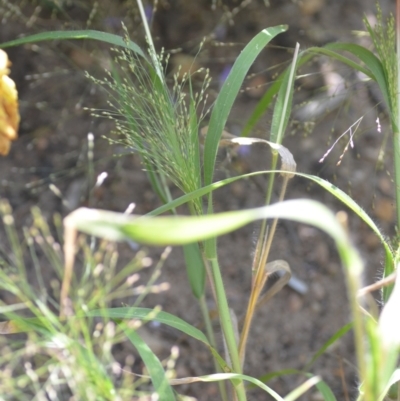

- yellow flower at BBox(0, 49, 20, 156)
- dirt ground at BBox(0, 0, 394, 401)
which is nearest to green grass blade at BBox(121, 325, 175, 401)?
yellow flower at BBox(0, 49, 20, 156)

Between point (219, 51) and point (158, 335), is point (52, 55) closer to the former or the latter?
point (219, 51)

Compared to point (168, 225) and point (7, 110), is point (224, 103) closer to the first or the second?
point (7, 110)

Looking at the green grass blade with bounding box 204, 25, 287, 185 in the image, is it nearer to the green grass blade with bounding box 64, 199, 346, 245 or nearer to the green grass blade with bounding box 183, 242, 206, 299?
the green grass blade with bounding box 183, 242, 206, 299

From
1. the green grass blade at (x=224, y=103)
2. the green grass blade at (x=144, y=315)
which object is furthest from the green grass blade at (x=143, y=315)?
the green grass blade at (x=224, y=103)

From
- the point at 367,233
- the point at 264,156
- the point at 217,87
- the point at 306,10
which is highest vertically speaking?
the point at 306,10

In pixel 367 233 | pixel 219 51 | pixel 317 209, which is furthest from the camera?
pixel 219 51

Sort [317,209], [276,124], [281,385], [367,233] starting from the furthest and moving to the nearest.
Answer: [367,233]
[281,385]
[276,124]
[317,209]

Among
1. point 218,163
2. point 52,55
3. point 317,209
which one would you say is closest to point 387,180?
point 218,163
